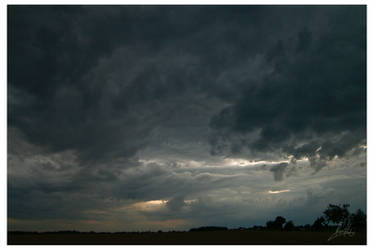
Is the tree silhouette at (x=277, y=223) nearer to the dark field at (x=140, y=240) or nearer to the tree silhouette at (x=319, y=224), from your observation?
the tree silhouette at (x=319, y=224)

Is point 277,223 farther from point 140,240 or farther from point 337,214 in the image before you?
point 140,240

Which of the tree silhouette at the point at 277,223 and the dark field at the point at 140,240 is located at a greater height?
the dark field at the point at 140,240

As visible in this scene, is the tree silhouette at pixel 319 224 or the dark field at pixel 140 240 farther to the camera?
the tree silhouette at pixel 319 224

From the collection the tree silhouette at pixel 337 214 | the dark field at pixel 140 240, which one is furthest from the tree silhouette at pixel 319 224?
the dark field at pixel 140 240

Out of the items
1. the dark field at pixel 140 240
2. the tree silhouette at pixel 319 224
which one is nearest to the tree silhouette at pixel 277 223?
the tree silhouette at pixel 319 224

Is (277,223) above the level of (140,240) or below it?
below

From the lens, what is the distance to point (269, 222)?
8275cm

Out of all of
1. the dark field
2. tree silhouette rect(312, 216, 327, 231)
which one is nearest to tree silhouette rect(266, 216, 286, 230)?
tree silhouette rect(312, 216, 327, 231)

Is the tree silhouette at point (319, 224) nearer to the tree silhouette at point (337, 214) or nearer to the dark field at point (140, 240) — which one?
the tree silhouette at point (337, 214)

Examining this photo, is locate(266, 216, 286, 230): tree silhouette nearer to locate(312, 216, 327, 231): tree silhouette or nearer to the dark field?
locate(312, 216, 327, 231): tree silhouette

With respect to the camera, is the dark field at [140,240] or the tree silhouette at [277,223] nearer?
the dark field at [140,240]

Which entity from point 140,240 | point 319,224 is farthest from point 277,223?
point 140,240
